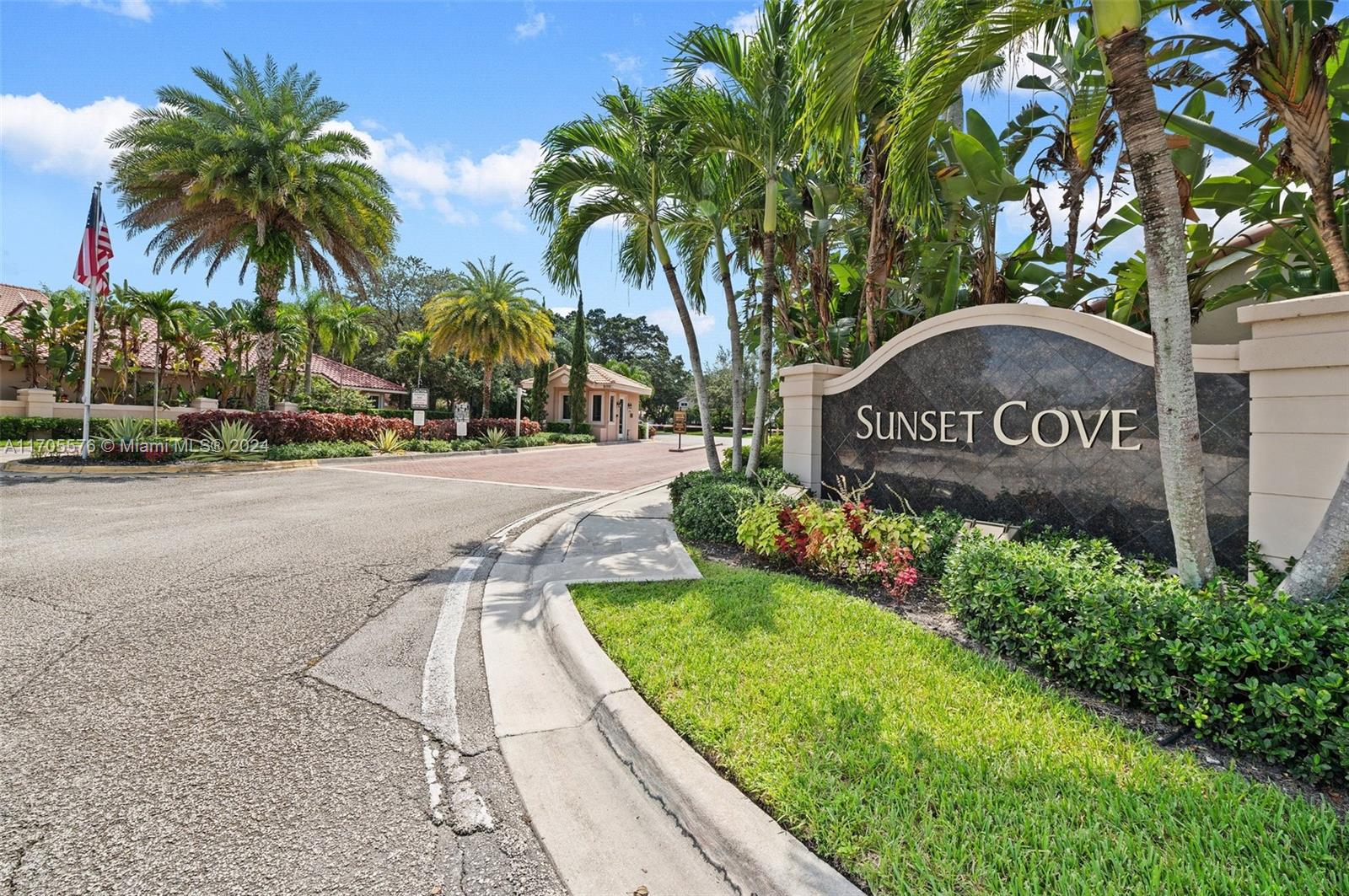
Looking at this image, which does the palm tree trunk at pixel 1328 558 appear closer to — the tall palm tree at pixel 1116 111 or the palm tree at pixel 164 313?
the tall palm tree at pixel 1116 111

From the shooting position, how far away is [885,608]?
456 centimetres

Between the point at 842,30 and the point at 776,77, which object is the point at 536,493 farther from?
the point at 842,30

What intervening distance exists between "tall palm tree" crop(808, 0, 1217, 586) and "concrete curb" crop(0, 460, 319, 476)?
15.5 meters

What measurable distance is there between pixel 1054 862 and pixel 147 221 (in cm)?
A: 2561

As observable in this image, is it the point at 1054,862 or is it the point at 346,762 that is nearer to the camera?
the point at 1054,862

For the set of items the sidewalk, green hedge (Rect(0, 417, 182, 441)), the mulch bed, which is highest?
green hedge (Rect(0, 417, 182, 441))

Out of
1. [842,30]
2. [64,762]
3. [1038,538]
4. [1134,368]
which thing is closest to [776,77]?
[842,30]

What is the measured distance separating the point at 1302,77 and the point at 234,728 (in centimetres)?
742

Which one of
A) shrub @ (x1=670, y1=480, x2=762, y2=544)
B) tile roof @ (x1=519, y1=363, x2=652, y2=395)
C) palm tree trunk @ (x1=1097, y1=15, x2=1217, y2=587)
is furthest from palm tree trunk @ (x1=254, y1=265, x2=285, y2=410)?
palm tree trunk @ (x1=1097, y1=15, x2=1217, y2=587)

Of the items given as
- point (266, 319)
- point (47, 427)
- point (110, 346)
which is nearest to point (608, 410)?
point (266, 319)

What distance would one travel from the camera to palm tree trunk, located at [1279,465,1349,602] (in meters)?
2.96

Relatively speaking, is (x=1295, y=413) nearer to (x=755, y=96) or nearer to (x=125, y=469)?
(x=755, y=96)

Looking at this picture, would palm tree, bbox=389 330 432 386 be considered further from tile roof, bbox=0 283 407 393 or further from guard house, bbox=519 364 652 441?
guard house, bbox=519 364 652 441

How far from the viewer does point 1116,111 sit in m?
3.64
